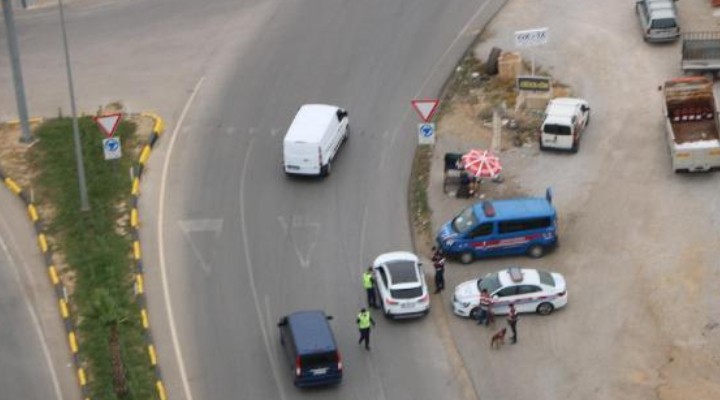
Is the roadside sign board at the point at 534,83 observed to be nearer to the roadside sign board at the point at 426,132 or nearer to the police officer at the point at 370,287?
the roadside sign board at the point at 426,132

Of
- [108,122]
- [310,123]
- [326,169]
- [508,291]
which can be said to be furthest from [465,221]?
[108,122]

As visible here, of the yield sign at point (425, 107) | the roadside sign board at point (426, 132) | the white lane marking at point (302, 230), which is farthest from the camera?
the roadside sign board at point (426, 132)

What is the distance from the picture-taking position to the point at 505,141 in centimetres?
6097

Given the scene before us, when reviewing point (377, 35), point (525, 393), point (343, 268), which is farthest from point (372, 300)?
point (377, 35)

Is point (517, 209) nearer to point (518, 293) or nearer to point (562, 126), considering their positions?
point (518, 293)

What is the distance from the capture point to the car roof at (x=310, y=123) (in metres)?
58.4

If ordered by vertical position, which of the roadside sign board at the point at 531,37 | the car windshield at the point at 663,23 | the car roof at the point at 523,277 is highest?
the roadside sign board at the point at 531,37

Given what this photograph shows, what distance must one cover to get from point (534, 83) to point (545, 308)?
15001mm

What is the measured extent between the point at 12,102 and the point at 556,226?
2660 centimetres

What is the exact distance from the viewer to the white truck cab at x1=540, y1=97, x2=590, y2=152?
5903 centimetres

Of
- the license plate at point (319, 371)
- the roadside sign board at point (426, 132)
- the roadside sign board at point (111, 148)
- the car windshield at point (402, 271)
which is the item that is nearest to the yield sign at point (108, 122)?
the roadside sign board at point (111, 148)

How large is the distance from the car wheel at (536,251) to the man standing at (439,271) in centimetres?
341

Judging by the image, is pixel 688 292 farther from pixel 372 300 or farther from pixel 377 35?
pixel 377 35

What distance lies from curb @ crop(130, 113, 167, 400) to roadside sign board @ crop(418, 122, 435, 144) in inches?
449
